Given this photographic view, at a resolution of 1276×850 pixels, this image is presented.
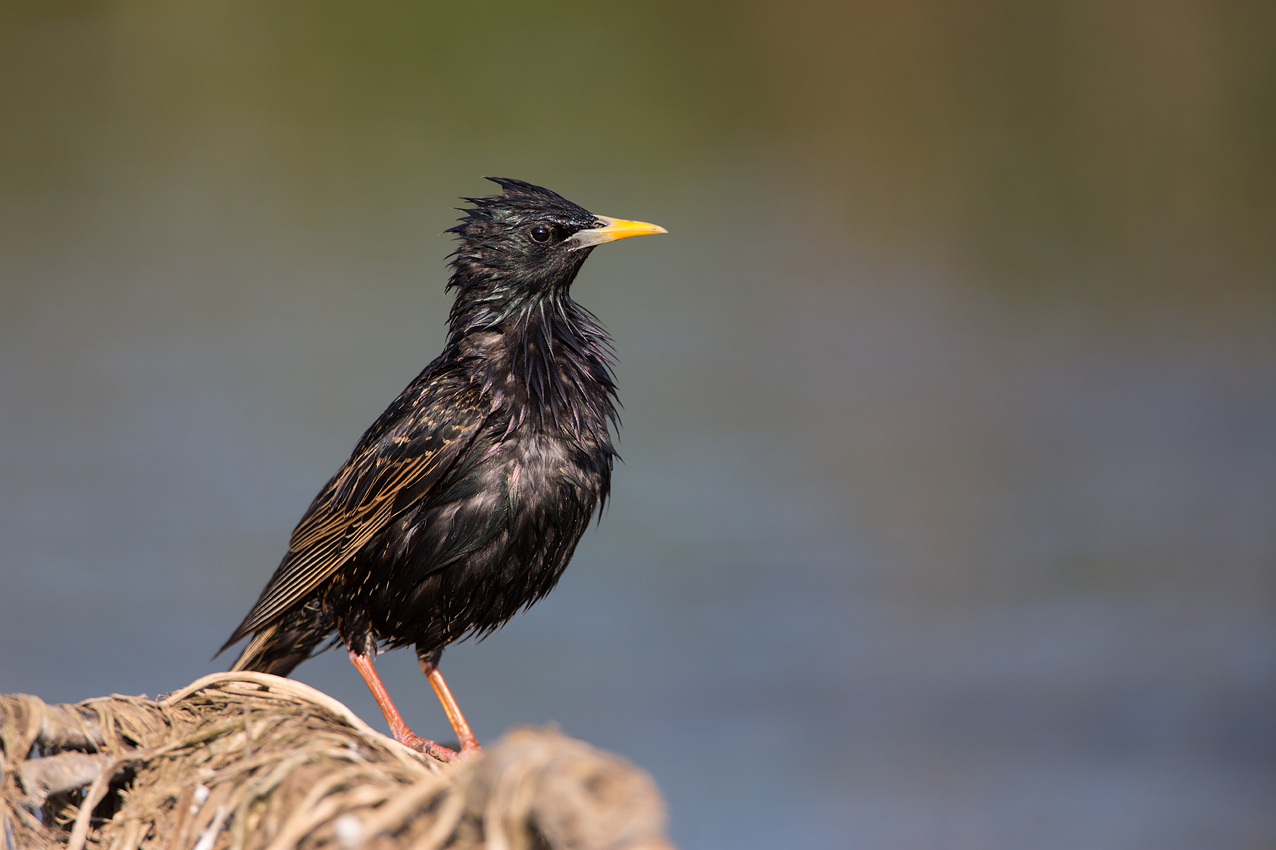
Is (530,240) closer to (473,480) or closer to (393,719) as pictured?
(473,480)

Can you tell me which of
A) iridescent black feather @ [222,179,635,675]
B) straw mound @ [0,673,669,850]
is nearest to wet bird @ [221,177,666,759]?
iridescent black feather @ [222,179,635,675]

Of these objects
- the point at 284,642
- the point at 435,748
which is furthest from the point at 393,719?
the point at 284,642

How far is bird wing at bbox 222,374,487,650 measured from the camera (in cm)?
338

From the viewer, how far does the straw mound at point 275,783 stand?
1.30 metres

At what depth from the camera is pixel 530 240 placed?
12.3 feet

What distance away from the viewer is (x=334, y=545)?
357 cm

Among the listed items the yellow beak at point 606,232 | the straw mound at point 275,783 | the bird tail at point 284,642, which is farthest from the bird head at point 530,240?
the straw mound at point 275,783

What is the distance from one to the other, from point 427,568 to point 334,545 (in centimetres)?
38

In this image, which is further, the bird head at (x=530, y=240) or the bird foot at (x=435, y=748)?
the bird head at (x=530, y=240)

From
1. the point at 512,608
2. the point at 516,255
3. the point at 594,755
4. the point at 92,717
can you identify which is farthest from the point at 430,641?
A: the point at 594,755

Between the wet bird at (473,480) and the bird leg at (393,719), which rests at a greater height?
the wet bird at (473,480)

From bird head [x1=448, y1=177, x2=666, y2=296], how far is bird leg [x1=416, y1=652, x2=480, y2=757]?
1307mm

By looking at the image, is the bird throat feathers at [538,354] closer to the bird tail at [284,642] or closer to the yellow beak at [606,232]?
the yellow beak at [606,232]

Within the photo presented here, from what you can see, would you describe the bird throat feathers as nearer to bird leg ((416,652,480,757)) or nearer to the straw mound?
bird leg ((416,652,480,757))
